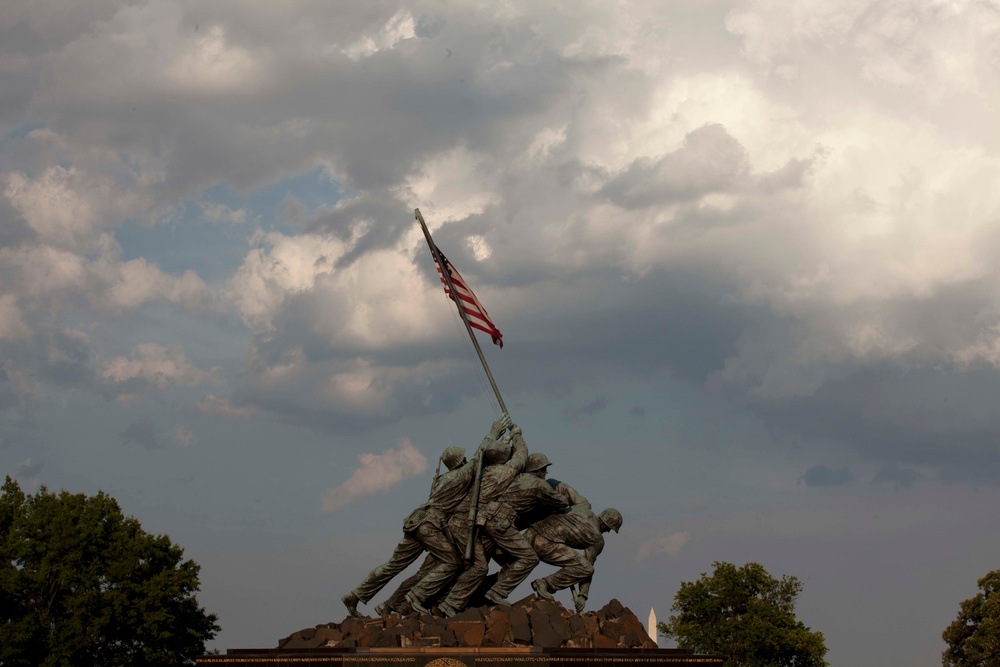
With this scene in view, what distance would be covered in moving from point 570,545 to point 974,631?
25683 mm

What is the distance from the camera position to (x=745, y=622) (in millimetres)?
47062

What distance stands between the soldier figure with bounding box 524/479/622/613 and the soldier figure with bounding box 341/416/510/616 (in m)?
1.69

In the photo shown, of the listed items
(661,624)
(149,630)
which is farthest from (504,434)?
→ (661,624)

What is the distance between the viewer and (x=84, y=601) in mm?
40500

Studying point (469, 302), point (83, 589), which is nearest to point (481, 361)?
point (469, 302)

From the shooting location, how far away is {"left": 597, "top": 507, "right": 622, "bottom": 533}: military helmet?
98.2ft

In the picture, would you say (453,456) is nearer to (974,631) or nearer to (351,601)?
(351,601)

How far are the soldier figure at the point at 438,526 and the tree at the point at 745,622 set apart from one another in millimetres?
20191

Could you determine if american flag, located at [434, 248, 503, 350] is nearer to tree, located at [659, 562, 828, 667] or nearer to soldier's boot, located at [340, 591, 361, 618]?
soldier's boot, located at [340, 591, 361, 618]

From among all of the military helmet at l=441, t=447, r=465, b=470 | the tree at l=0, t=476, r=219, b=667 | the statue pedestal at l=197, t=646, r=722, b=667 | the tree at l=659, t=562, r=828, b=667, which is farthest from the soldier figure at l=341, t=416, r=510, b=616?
the tree at l=659, t=562, r=828, b=667

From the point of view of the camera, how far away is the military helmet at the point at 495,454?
2930cm

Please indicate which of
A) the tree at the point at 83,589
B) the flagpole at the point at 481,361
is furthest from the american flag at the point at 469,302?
the tree at the point at 83,589

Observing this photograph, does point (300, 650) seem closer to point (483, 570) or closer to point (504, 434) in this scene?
point (483, 570)

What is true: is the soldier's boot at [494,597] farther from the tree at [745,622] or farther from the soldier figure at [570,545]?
the tree at [745,622]
